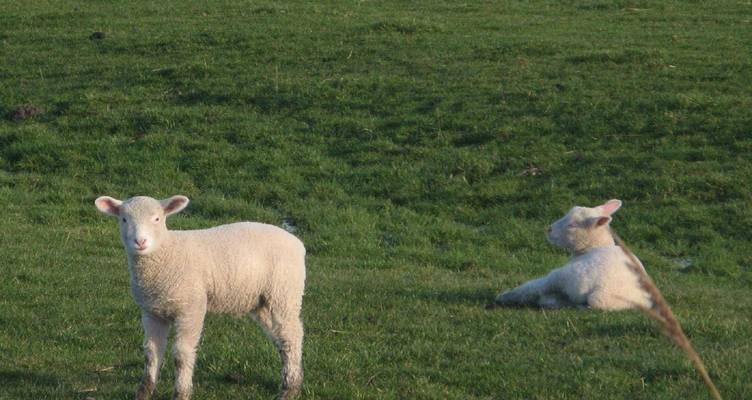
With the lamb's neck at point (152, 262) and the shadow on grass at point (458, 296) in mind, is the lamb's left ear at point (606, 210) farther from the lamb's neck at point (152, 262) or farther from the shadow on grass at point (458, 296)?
the lamb's neck at point (152, 262)

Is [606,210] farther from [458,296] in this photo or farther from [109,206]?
[109,206]

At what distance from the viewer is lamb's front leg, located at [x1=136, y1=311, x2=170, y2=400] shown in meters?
6.90

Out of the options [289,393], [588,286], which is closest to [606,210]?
[588,286]

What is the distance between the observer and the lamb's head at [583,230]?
35.5 feet

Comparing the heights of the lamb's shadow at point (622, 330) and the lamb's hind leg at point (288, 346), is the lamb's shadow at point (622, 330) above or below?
below

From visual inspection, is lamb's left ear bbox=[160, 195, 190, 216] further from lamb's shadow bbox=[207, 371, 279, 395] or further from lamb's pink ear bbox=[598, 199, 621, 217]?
lamb's pink ear bbox=[598, 199, 621, 217]

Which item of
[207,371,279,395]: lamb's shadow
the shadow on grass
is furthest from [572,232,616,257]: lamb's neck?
[207,371,279,395]: lamb's shadow

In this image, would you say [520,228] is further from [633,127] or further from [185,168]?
[185,168]

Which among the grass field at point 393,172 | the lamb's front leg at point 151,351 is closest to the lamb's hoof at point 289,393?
the grass field at point 393,172

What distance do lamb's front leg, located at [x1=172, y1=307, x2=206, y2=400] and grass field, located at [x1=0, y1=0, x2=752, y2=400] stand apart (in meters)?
0.42

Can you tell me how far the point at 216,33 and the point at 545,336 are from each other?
17.2m

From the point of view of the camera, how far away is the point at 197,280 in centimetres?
694

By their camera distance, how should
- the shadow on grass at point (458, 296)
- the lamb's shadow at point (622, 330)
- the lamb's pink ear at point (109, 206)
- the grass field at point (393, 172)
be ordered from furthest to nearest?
1. the shadow on grass at point (458, 296)
2. the lamb's shadow at point (622, 330)
3. the grass field at point (393, 172)
4. the lamb's pink ear at point (109, 206)

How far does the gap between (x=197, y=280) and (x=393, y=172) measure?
10.0 metres
